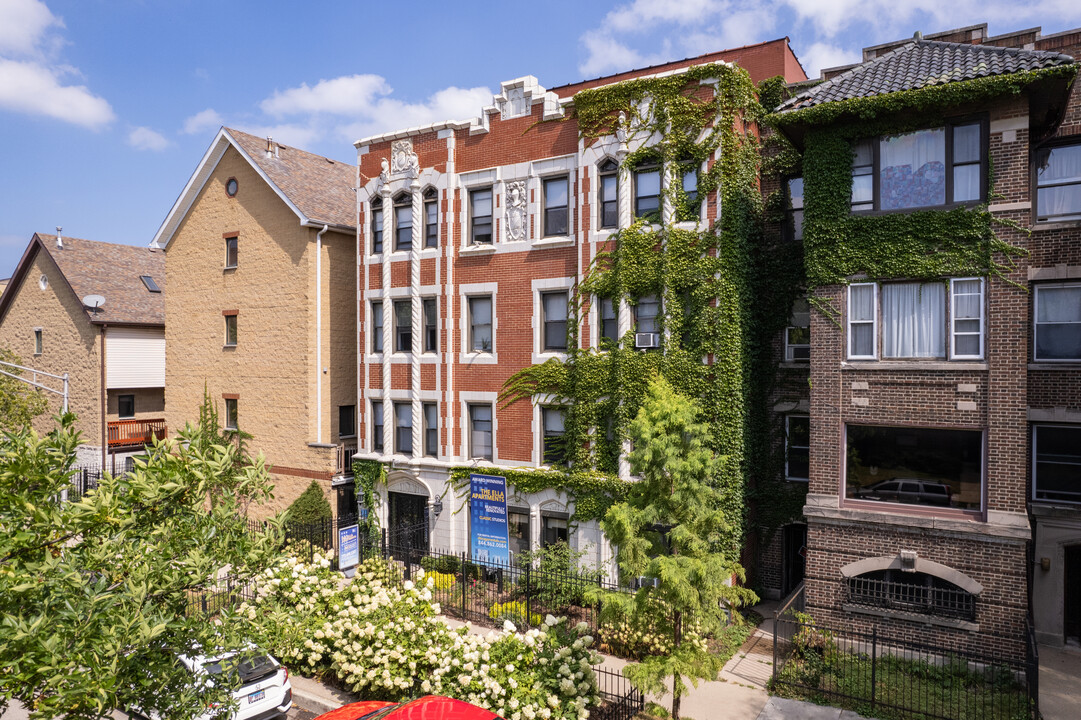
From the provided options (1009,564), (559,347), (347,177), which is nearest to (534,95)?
(559,347)

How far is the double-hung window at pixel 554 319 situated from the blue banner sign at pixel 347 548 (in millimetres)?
8311

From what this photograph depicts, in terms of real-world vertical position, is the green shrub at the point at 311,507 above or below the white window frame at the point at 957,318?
A: below

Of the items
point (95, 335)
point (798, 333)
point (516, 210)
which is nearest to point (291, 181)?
point (516, 210)

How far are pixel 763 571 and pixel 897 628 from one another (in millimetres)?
4965

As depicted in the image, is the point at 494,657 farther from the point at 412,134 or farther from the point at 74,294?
the point at 74,294

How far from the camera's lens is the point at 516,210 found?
21.4 meters

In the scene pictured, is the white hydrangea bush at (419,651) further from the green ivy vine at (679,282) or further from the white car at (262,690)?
the green ivy vine at (679,282)

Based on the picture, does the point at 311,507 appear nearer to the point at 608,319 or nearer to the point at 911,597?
the point at 608,319

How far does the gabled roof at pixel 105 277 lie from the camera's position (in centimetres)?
3362

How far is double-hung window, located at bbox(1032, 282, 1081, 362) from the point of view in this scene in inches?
643

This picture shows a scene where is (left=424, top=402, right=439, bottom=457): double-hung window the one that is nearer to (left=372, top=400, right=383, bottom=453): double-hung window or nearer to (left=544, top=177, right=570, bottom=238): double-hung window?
(left=372, top=400, right=383, bottom=453): double-hung window

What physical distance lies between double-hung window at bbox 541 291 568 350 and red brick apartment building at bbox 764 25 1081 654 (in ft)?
24.7

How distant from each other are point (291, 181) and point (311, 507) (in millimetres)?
13362

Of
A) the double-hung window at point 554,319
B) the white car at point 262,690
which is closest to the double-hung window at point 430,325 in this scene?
the double-hung window at point 554,319
